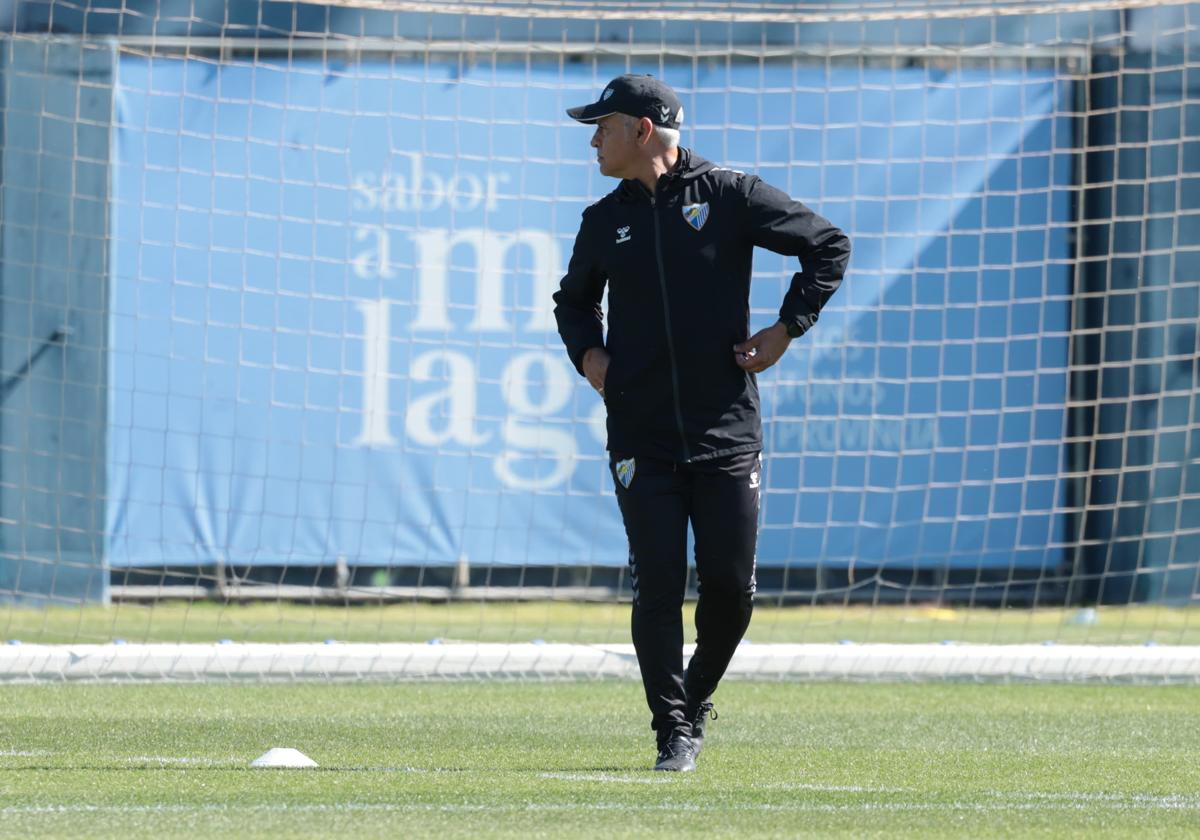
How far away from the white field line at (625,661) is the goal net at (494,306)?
2418 mm

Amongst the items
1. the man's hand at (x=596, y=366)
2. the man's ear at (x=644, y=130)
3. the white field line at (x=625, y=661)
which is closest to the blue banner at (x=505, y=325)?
the white field line at (x=625, y=661)

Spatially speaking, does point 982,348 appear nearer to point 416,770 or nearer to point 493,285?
point 493,285

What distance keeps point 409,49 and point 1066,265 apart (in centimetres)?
400


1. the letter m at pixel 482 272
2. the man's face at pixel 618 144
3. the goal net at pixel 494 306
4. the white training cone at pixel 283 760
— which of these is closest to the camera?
the white training cone at pixel 283 760

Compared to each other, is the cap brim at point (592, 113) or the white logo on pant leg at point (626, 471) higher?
the cap brim at point (592, 113)

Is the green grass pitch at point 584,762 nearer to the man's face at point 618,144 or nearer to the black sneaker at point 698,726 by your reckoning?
the black sneaker at point 698,726

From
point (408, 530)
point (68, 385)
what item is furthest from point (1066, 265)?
point (68, 385)

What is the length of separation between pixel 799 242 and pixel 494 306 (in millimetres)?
6516

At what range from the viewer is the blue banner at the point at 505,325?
11.3m

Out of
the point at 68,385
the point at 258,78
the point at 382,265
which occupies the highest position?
the point at 258,78

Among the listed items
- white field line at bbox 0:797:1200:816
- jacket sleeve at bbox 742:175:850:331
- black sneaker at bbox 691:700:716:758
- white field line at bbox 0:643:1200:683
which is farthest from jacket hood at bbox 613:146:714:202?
white field line at bbox 0:643:1200:683

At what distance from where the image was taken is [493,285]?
11773 millimetres

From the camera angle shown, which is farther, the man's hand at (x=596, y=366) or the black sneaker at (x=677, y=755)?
the man's hand at (x=596, y=366)

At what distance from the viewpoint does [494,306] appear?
38.8 ft
